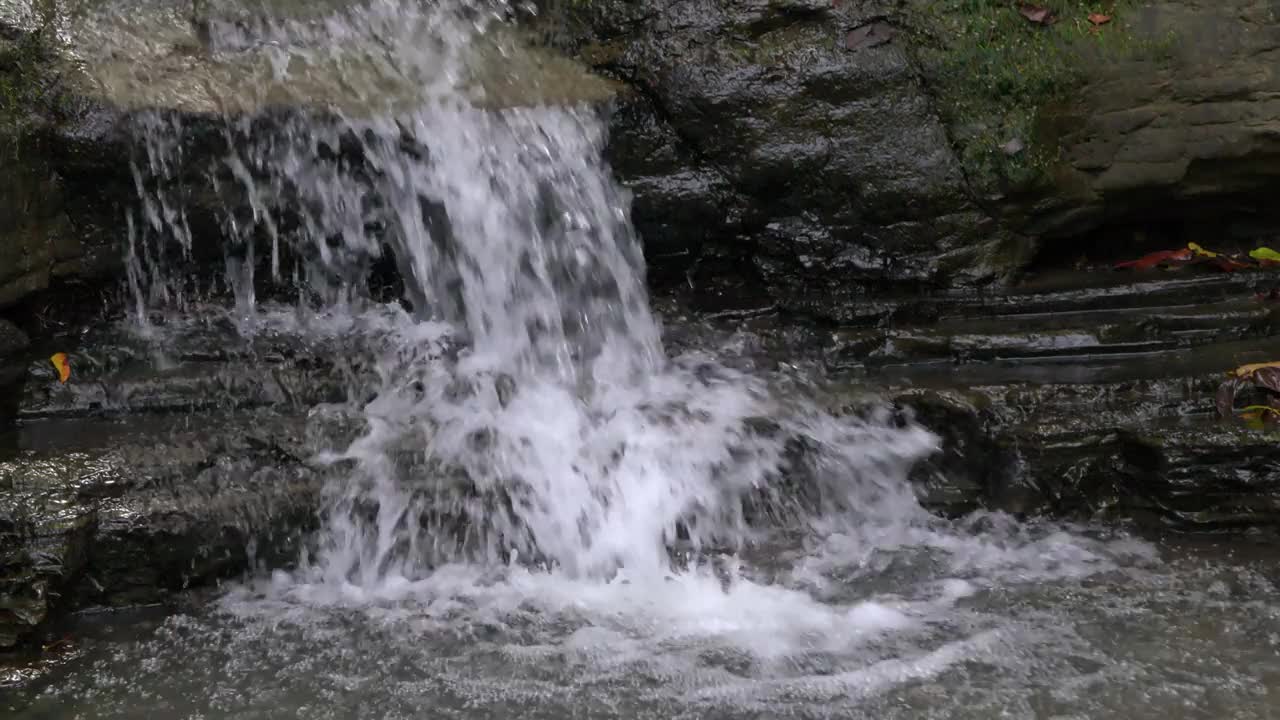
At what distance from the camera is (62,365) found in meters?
4.20

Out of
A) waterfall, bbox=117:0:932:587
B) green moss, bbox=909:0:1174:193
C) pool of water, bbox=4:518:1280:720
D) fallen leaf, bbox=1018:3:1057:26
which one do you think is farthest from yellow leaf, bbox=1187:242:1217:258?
waterfall, bbox=117:0:932:587

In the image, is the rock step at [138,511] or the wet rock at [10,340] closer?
the rock step at [138,511]

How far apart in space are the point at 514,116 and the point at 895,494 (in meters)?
2.37

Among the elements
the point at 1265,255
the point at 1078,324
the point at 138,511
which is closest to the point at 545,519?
the point at 138,511

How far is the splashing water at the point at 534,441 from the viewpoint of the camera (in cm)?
334

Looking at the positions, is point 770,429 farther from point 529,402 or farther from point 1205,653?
point 1205,653

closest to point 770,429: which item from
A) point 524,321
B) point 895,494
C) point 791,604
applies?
point 895,494

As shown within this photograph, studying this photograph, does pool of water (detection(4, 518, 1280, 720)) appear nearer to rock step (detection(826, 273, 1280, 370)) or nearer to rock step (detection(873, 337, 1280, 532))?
rock step (detection(873, 337, 1280, 532))

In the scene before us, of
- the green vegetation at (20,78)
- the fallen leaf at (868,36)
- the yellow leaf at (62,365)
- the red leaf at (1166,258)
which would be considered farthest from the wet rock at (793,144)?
the yellow leaf at (62,365)

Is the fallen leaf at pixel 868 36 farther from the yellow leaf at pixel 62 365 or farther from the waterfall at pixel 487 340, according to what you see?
the yellow leaf at pixel 62 365

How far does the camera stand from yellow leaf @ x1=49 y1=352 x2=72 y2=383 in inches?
164

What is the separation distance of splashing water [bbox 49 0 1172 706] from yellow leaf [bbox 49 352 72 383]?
0.47 metres

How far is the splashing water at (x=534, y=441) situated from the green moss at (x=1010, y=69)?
1435 mm

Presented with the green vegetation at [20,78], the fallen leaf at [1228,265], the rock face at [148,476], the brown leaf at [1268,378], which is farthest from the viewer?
the fallen leaf at [1228,265]
